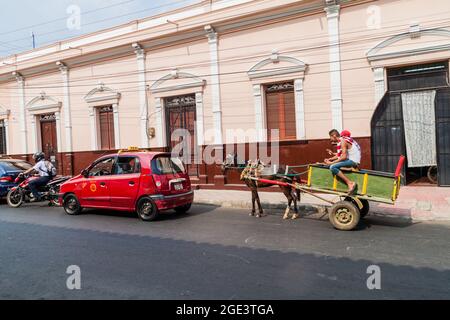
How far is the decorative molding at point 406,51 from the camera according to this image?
32.3ft

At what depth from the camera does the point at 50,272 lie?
487cm

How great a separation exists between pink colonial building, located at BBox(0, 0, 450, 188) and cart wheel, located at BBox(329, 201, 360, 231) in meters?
4.57

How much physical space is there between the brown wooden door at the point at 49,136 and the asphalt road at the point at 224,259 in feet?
33.7

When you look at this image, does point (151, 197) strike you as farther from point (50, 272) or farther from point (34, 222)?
point (50, 272)

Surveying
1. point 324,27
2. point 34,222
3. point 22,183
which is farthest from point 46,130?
point 324,27

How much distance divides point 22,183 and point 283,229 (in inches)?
338

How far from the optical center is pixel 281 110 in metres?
12.4

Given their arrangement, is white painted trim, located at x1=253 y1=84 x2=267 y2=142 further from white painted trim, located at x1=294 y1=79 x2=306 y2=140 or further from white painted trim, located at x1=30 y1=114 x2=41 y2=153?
white painted trim, located at x1=30 y1=114 x2=41 y2=153

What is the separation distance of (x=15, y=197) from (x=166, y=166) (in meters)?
5.70

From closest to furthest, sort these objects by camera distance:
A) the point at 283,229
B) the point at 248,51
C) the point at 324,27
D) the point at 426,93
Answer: the point at 283,229, the point at 426,93, the point at 324,27, the point at 248,51

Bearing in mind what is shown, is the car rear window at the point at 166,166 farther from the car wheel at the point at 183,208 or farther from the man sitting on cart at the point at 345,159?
the man sitting on cart at the point at 345,159
